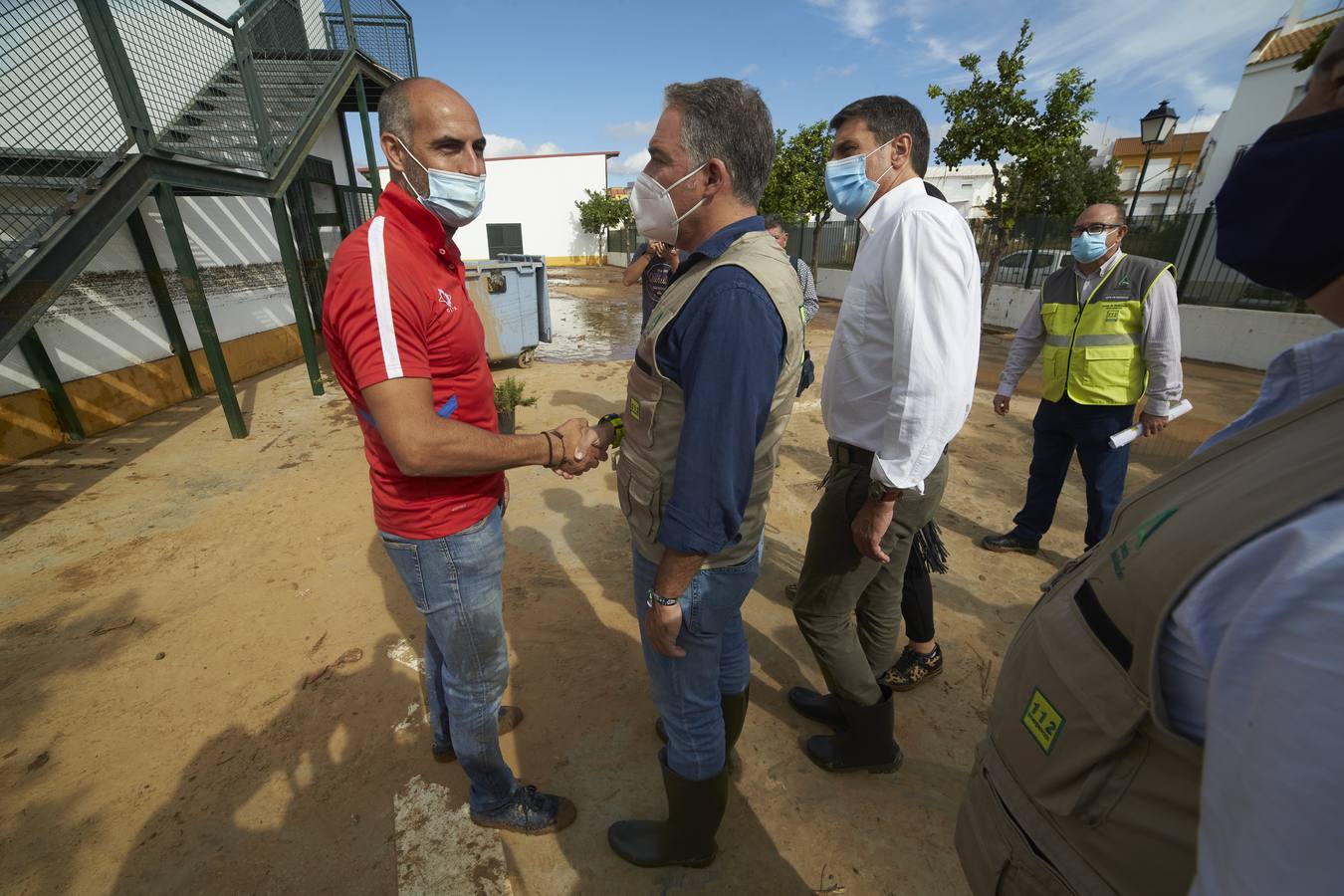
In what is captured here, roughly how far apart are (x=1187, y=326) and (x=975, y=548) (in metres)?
9.30

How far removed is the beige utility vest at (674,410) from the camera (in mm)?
1288

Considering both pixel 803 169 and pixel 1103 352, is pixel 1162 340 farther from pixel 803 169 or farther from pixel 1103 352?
pixel 803 169

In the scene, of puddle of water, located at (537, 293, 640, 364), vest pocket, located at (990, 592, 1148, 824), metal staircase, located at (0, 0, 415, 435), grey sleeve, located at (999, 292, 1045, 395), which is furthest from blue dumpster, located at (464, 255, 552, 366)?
vest pocket, located at (990, 592, 1148, 824)

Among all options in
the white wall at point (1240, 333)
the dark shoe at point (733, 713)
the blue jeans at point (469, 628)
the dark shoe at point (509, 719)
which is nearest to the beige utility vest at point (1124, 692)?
the dark shoe at point (733, 713)

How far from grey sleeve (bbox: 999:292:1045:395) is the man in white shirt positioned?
199cm

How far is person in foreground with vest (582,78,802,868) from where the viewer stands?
48.0 inches

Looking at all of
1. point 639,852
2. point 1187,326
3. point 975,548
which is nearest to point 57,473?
point 639,852

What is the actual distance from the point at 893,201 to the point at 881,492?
3.53ft

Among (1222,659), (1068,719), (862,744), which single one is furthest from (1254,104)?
(1222,659)

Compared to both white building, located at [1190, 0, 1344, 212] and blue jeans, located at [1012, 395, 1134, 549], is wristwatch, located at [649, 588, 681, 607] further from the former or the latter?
white building, located at [1190, 0, 1344, 212]

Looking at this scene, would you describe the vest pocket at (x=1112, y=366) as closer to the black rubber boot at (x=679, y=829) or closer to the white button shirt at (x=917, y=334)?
the white button shirt at (x=917, y=334)

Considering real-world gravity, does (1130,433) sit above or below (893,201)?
below

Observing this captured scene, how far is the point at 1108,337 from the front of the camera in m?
3.17

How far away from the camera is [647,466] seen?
1.47 meters
